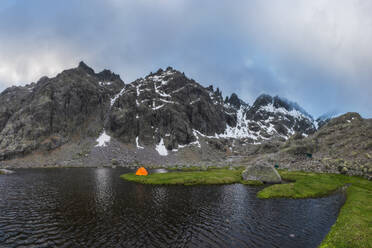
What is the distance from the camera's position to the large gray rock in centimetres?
6316

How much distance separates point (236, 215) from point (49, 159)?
166763 mm

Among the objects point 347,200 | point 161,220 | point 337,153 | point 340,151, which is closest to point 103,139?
point 161,220

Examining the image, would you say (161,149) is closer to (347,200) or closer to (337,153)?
(337,153)

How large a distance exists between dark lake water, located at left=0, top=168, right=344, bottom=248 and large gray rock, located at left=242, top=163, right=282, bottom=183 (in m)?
19.4

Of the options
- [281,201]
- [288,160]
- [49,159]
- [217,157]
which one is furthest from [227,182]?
[49,159]

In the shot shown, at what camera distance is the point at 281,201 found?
39.4m

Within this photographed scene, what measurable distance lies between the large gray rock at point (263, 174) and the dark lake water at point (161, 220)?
19.4m

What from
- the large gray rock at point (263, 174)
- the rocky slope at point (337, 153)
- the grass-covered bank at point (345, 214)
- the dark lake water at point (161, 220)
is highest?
the rocky slope at point (337, 153)

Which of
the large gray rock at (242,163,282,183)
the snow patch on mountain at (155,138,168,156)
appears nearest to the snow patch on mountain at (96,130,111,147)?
the snow patch on mountain at (155,138,168,156)

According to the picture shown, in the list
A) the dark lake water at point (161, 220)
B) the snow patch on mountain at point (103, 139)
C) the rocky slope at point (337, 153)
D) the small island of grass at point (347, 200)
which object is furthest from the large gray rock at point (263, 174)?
the snow patch on mountain at point (103, 139)

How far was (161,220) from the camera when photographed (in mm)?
28297

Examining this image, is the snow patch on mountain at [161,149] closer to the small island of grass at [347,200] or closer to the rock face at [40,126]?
the rock face at [40,126]

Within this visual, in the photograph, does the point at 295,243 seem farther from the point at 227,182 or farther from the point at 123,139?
the point at 123,139

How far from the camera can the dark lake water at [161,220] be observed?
71.9 feet
